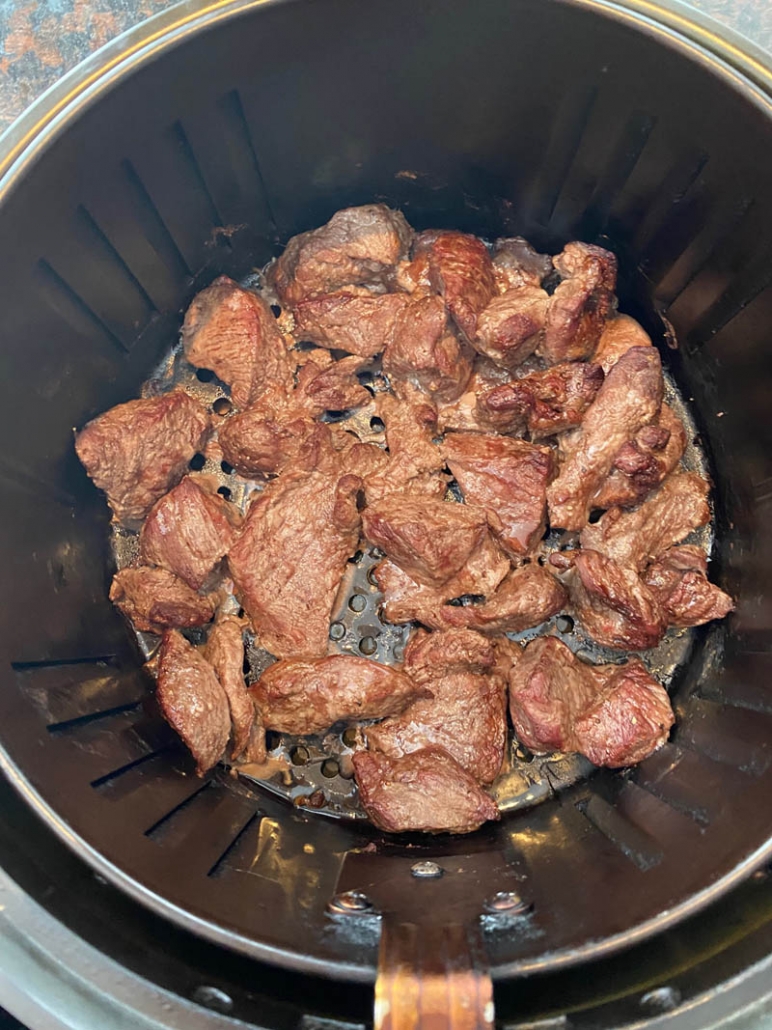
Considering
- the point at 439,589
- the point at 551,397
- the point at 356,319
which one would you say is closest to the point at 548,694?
the point at 439,589

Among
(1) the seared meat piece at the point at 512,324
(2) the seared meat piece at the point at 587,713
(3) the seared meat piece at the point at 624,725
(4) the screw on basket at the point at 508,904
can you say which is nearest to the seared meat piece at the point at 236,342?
(1) the seared meat piece at the point at 512,324

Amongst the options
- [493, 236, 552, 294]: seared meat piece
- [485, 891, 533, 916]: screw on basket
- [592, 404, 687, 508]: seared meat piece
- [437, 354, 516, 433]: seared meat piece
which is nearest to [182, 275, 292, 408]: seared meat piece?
[437, 354, 516, 433]: seared meat piece

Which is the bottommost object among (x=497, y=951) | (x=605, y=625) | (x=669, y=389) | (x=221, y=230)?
(x=497, y=951)

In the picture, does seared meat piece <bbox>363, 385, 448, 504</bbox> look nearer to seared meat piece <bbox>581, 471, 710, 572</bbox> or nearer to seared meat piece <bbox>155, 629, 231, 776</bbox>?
seared meat piece <bbox>581, 471, 710, 572</bbox>

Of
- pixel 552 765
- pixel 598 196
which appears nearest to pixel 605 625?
pixel 552 765

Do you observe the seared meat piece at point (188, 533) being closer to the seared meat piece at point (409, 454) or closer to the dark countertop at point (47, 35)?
the seared meat piece at point (409, 454)

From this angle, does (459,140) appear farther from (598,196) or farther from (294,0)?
(294,0)

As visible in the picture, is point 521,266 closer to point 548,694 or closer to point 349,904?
point 548,694
